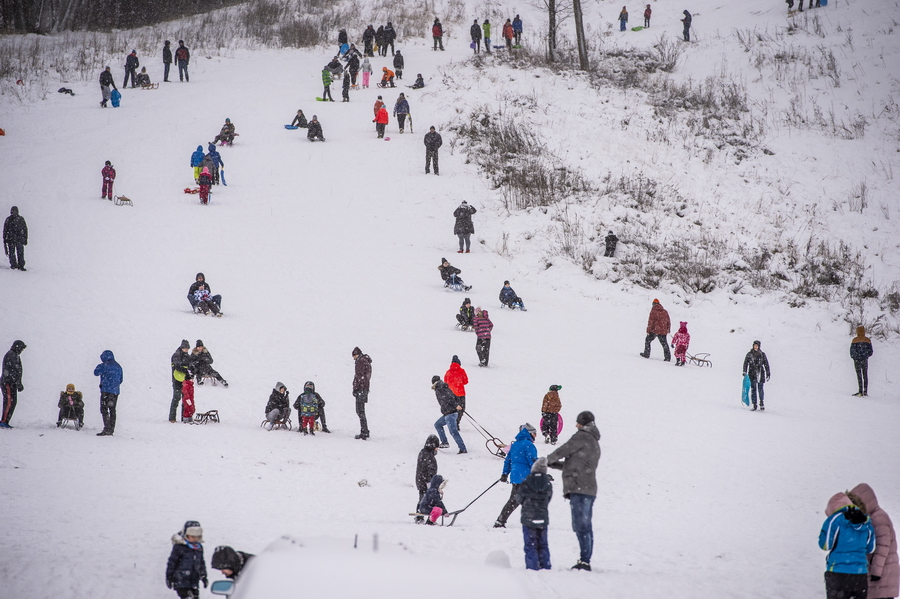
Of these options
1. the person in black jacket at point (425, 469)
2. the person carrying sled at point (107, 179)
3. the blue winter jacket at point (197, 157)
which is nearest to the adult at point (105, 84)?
the person carrying sled at point (107, 179)

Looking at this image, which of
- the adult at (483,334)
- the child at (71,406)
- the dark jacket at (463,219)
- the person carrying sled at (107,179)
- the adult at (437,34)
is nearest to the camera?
the child at (71,406)

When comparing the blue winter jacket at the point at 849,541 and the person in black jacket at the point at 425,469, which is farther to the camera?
the person in black jacket at the point at 425,469

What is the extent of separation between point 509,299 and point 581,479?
1429 cm

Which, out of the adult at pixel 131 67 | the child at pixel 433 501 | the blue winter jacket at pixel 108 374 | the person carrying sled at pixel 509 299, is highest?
the adult at pixel 131 67

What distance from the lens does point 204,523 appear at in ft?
25.3

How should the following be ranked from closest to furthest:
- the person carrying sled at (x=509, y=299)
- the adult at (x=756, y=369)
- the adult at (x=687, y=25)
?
the adult at (x=756, y=369) < the person carrying sled at (x=509, y=299) < the adult at (x=687, y=25)

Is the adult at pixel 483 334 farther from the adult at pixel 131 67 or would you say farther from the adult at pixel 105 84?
the adult at pixel 131 67

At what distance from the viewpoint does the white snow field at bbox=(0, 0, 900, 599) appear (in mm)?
7551

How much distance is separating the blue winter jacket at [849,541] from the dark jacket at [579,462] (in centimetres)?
202

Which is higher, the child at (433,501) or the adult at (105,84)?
the adult at (105,84)

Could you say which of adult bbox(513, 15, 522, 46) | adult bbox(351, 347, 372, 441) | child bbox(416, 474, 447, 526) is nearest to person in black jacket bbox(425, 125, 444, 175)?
adult bbox(513, 15, 522, 46)

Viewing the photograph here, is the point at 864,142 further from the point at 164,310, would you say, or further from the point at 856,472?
the point at 164,310

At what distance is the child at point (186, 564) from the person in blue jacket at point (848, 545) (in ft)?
15.8

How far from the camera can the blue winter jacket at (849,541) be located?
505 cm
